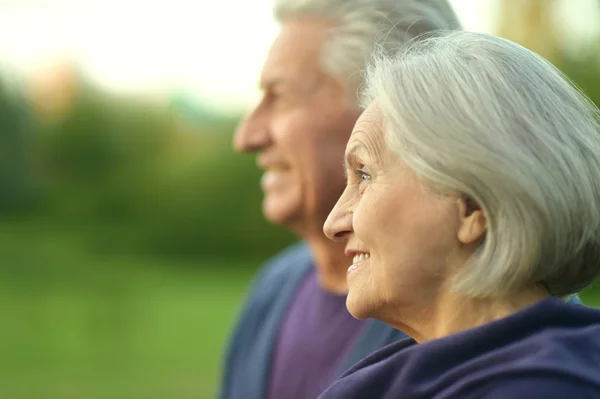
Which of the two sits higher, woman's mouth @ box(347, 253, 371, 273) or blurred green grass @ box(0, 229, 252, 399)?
woman's mouth @ box(347, 253, 371, 273)

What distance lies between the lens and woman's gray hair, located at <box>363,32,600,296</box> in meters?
1.19

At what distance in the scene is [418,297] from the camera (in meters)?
1.28

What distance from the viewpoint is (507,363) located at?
1.16 meters

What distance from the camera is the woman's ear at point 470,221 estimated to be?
1.22 m

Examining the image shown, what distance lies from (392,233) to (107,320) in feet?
17.9

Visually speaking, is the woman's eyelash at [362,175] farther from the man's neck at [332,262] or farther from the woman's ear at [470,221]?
the man's neck at [332,262]

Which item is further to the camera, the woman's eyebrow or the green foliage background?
the green foliage background

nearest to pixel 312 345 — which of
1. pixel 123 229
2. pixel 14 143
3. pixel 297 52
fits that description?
pixel 297 52

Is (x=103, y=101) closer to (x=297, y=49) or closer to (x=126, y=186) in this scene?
(x=126, y=186)

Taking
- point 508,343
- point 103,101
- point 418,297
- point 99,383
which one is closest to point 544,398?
point 508,343

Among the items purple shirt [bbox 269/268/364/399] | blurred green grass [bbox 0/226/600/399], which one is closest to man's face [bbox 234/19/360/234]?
purple shirt [bbox 269/268/364/399]

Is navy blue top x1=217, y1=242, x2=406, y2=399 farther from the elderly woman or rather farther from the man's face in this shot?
the elderly woman

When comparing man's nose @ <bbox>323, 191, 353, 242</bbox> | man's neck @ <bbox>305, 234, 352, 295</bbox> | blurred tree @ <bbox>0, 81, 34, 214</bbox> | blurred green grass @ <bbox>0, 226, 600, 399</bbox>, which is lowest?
blurred green grass @ <bbox>0, 226, 600, 399</bbox>

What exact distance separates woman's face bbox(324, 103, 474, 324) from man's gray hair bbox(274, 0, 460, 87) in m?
0.55
